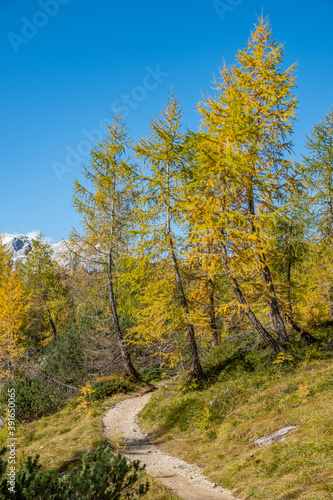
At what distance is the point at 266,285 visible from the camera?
34.1 feet

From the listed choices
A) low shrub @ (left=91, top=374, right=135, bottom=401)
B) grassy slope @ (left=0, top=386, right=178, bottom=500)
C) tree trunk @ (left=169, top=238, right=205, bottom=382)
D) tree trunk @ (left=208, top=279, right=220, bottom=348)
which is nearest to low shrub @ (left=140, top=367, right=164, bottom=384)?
low shrub @ (left=91, top=374, right=135, bottom=401)

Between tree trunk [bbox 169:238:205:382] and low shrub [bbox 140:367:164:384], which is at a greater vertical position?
tree trunk [bbox 169:238:205:382]

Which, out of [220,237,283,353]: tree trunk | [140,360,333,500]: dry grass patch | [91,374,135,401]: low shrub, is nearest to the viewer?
[140,360,333,500]: dry grass patch

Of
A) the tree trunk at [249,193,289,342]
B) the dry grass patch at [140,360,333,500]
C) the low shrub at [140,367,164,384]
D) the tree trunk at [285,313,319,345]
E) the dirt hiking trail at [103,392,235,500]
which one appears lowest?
the low shrub at [140,367,164,384]

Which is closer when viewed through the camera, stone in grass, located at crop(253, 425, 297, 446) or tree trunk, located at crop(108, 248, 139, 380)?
stone in grass, located at crop(253, 425, 297, 446)

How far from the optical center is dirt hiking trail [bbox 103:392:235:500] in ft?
21.8

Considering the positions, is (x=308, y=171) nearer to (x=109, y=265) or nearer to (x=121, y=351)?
(x=109, y=265)

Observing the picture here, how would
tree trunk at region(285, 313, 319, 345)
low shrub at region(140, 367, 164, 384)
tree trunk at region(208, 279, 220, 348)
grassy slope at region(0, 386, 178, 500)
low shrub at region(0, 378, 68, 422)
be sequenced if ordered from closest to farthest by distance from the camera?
grassy slope at region(0, 386, 178, 500)
tree trunk at region(285, 313, 319, 345)
tree trunk at region(208, 279, 220, 348)
low shrub at region(0, 378, 68, 422)
low shrub at region(140, 367, 164, 384)

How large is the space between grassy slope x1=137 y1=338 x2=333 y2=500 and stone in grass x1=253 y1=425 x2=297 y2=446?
0.22 metres

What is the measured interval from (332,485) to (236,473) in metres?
2.71

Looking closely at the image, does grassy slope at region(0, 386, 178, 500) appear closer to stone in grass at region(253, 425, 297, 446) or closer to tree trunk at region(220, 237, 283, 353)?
stone in grass at region(253, 425, 297, 446)

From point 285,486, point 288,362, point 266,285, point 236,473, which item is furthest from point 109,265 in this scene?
point 285,486

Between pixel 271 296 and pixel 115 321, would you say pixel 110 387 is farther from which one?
pixel 271 296

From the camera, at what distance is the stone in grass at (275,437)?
702 centimetres
